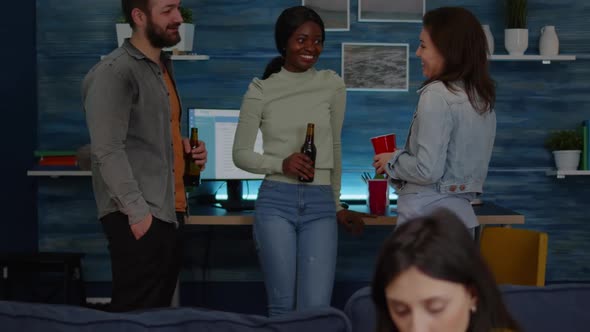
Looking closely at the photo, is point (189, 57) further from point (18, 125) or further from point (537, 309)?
point (537, 309)

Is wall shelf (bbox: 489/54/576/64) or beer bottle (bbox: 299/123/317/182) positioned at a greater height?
wall shelf (bbox: 489/54/576/64)

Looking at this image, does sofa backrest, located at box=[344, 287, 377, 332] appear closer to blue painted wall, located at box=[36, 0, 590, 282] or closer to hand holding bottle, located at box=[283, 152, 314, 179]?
hand holding bottle, located at box=[283, 152, 314, 179]

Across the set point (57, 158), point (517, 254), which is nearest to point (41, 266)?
point (57, 158)

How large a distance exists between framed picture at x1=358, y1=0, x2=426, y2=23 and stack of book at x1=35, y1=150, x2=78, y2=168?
1.79m

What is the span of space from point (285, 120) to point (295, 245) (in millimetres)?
435

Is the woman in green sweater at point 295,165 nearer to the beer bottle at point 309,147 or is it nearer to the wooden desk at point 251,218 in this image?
the beer bottle at point 309,147

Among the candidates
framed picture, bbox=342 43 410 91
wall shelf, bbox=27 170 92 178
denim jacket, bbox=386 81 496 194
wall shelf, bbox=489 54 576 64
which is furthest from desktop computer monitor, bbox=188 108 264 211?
denim jacket, bbox=386 81 496 194

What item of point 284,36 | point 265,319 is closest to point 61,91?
point 284,36

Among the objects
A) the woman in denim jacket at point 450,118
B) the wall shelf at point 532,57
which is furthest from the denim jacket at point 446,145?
the wall shelf at point 532,57

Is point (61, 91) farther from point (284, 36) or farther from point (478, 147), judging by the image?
point (478, 147)

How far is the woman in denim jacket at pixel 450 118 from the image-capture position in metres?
2.42

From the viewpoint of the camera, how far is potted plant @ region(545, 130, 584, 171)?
4.39 m

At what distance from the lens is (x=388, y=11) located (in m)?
4.58

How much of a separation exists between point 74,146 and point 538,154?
2.68 meters
